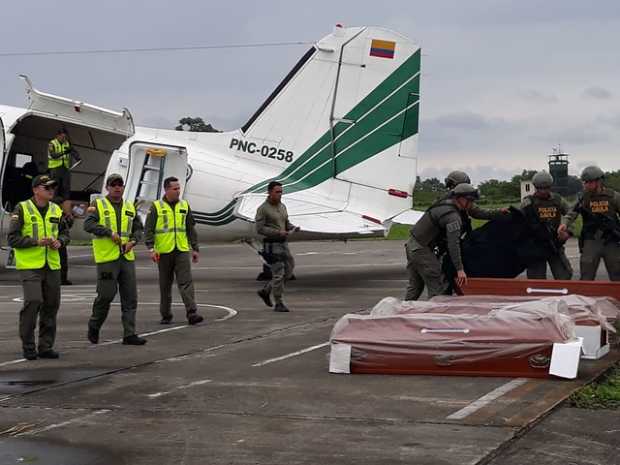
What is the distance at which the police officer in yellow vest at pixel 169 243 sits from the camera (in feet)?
42.2

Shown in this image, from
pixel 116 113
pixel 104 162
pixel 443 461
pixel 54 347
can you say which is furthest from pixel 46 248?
pixel 104 162

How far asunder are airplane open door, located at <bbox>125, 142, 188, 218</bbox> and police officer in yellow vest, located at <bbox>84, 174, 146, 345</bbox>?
6588 millimetres

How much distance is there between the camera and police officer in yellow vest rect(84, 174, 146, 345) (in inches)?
433

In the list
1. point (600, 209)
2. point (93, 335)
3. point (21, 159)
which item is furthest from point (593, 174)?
point (21, 159)

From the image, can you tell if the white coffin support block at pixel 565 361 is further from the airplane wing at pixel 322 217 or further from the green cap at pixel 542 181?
the airplane wing at pixel 322 217

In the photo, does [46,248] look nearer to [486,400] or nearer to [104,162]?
[486,400]

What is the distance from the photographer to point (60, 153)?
61.2 feet

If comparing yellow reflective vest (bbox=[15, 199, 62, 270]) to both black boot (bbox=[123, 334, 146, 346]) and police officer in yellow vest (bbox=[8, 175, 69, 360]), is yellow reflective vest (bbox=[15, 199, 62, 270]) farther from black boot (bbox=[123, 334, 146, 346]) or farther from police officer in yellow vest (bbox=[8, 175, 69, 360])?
black boot (bbox=[123, 334, 146, 346])

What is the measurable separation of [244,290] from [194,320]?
4485 millimetres

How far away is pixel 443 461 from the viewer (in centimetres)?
558

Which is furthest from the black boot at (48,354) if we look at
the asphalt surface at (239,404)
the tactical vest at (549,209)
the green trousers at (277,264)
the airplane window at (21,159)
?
the airplane window at (21,159)

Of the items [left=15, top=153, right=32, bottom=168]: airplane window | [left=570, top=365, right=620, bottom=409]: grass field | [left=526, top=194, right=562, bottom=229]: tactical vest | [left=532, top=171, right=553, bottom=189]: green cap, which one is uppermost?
[left=15, top=153, right=32, bottom=168]: airplane window

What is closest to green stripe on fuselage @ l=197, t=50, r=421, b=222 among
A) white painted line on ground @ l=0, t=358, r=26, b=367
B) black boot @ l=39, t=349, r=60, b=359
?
black boot @ l=39, t=349, r=60, b=359

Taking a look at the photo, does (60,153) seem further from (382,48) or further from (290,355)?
(290,355)
